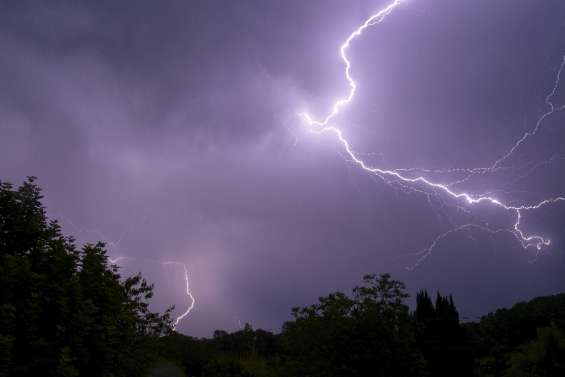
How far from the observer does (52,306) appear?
654cm

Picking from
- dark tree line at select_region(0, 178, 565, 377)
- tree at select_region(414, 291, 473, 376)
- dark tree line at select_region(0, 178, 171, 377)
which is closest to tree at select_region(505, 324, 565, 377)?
dark tree line at select_region(0, 178, 565, 377)

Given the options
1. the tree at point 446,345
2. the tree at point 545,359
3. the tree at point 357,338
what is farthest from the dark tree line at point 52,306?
the tree at point 446,345

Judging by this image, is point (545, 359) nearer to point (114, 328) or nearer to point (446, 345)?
point (446, 345)

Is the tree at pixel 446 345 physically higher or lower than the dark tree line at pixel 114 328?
higher

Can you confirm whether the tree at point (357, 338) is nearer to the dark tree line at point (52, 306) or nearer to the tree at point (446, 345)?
the dark tree line at point (52, 306)

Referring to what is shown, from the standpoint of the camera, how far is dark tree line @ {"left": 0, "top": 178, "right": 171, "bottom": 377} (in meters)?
6.05

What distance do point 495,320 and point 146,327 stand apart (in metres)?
37.4

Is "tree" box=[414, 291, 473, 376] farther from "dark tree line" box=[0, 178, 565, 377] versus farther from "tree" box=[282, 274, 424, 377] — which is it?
"tree" box=[282, 274, 424, 377]

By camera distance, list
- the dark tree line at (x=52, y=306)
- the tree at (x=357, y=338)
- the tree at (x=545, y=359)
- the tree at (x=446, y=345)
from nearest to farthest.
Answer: the dark tree line at (x=52, y=306), the tree at (x=357, y=338), the tree at (x=545, y=359), the tree at (x=446, y=345)

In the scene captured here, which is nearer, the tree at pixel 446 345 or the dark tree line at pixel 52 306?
the dark tree line at pixel 52 306

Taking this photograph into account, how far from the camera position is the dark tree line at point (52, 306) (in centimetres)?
605

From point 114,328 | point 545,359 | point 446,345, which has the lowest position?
point 114,328

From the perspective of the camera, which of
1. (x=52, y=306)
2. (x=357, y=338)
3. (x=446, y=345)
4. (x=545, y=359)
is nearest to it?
(x=52, y=306)

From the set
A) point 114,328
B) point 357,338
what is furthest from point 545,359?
point 114,328
